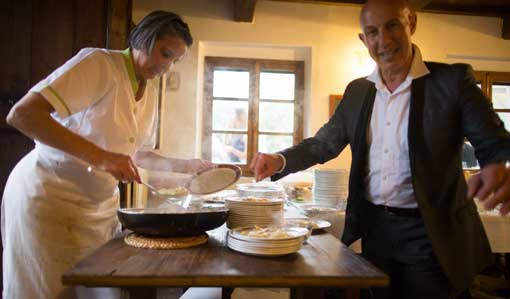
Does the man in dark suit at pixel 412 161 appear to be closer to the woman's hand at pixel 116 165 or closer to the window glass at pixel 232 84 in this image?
the woman's hand at pixel 116 165

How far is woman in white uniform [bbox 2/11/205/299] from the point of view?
119 cm

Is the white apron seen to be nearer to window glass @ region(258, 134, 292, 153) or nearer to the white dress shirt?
the white dress shirt

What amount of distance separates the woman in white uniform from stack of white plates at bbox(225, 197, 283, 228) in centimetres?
38

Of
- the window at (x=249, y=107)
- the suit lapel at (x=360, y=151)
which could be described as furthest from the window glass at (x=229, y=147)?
the suit lapel at (x=360, y=151)

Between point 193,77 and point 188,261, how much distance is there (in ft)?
10.4

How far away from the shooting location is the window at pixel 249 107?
4.15m

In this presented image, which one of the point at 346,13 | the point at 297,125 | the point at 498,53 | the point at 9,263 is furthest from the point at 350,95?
the point at 498,53

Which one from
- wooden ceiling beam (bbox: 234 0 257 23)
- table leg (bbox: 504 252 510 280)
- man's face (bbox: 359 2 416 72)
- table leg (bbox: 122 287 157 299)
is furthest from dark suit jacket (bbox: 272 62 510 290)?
wooden ceiling beam (bbox: 234 0 257 23)

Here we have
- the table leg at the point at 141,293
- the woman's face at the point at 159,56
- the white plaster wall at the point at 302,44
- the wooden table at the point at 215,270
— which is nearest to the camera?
the wooden table at the point at 215,270

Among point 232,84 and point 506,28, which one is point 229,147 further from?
point 506,28

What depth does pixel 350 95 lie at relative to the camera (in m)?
1.64

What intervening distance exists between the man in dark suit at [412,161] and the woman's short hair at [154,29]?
0.65 m

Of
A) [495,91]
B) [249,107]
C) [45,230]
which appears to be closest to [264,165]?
[45,230]

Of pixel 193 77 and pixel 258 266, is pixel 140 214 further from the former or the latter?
pixel 193 77
